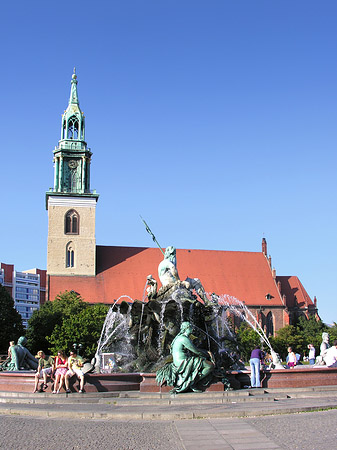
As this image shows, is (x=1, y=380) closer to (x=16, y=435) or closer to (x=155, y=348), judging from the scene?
(x=155, y=348)

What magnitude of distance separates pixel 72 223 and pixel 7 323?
16.2 metres

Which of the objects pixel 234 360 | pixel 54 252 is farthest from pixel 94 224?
pixel 234 360

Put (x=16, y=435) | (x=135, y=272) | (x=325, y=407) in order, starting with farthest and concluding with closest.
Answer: (x=135, y=272)
(x=325, y=407)
(x=16, y=435)

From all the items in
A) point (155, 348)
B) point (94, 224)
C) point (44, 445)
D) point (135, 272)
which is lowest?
point (44, 445)

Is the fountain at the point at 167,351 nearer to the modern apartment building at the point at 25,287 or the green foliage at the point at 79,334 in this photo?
the green foliage at the point at 79,334

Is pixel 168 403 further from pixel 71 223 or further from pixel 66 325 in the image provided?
pixel 71 223

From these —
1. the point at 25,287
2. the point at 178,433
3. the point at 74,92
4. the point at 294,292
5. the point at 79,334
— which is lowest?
the point at 178,433

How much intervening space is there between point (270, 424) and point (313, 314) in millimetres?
63732

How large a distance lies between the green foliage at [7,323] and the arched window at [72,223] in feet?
43.1

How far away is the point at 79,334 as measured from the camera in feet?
153

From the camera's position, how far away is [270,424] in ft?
31.4

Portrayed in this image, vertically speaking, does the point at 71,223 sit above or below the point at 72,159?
below

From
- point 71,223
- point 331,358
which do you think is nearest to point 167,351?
point 331,358

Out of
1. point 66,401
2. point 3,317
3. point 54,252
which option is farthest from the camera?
point 54,252
